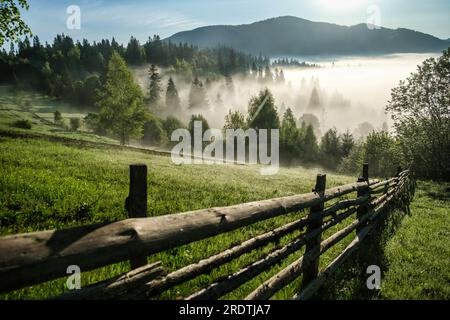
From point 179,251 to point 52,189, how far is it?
587cm

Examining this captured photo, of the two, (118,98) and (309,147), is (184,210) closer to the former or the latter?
(118,98)

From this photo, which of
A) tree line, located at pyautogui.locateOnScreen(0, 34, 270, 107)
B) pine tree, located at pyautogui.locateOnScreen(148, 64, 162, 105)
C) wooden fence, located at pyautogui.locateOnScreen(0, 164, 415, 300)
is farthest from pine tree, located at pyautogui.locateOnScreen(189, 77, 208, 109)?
wooden fence, located at pyautogui.locateOnScreen(0, 164, 415, 300)

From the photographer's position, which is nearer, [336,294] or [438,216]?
[336,294]

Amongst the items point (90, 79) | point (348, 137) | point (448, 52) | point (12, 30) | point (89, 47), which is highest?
point (89, 47)

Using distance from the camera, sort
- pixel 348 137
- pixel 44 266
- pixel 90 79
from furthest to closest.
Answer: pixel 90 79, pixel 348 137, pixel 44 266

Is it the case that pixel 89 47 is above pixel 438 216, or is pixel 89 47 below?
above

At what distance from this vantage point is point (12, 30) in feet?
45.6

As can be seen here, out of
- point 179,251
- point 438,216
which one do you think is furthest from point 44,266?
point 438,216

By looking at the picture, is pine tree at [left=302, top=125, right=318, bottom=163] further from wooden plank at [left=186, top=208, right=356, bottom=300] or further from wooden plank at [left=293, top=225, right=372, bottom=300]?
wooden plank at [left=186, top=208, right=356, bottom=300]

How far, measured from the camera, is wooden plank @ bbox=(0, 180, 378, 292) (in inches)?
74.1

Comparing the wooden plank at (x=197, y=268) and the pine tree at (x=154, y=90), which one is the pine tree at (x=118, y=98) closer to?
the wooden plank at (x=197, y=268)

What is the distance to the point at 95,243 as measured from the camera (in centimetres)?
226
